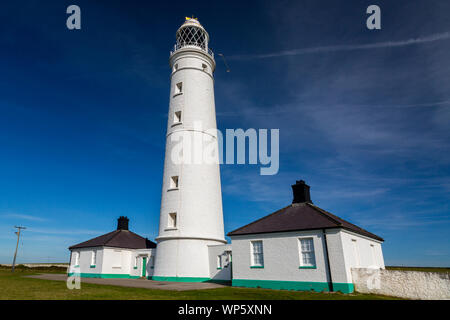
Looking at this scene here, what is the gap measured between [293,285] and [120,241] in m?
19.1

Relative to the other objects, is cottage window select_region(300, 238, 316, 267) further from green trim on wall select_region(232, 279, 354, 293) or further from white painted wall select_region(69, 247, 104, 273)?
white painted wall select_region(69, 247, 104, 273)

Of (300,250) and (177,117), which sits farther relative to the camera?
(177,117)

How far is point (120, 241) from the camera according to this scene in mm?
28859

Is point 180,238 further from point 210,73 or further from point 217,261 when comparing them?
point 210,73

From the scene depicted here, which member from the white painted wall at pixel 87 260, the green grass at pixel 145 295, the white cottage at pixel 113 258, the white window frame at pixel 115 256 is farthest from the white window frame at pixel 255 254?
the white painted wall at pixel 87 260

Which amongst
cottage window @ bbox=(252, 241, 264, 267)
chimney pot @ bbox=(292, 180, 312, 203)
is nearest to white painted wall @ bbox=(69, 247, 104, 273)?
cottage window @ bbox=(252, 241, 264, 267)

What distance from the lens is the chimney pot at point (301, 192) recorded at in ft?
66.7

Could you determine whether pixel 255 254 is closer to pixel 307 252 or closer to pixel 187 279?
pixel 307 252

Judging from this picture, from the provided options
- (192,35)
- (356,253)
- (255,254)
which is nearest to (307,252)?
(356,253)

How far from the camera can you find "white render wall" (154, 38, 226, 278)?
21641mm

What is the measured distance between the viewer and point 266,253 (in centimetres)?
1806

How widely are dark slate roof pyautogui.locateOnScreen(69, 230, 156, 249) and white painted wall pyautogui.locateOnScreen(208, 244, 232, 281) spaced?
35.3 ft

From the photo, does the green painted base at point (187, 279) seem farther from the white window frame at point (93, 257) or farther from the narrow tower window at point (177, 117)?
the narrow tower window at point (177, 117)

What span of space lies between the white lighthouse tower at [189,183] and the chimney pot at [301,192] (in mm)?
6816
